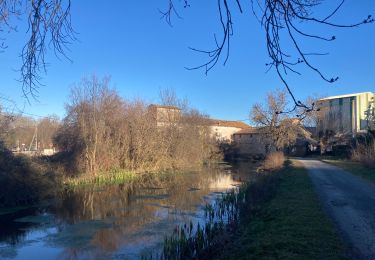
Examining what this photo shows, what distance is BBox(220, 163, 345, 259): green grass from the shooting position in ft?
23.3

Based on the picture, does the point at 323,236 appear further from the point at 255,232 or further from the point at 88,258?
the point at 88,258

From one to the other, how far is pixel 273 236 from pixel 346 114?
56.9 metres

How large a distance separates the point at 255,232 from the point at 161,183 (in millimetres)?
19889

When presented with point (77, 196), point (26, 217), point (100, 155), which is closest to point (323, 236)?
point (26, 217)

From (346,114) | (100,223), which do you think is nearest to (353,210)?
(100,223)

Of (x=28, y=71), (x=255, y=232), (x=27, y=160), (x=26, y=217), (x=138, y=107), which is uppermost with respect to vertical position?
(x=138, y=107)

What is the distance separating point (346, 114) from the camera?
59.9 meters

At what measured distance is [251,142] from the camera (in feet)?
209

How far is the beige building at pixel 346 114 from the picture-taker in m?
54.8

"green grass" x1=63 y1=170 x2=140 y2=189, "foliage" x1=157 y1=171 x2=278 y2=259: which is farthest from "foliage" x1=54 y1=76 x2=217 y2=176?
"foliage" x1=157 y1=171 x2=278 y2=259

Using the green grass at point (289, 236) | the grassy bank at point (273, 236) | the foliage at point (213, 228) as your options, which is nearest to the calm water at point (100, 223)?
the foliage at point (213, 228)

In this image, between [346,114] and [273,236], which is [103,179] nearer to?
[273,236]

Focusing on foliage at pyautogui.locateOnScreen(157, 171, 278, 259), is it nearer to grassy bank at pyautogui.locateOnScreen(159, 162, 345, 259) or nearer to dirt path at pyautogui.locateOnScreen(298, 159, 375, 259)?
grassy bank at pyautogui.locateOnScreen(159, 162, 345, 259)

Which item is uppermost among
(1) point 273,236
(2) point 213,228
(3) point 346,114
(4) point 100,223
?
(3) point 346,114
